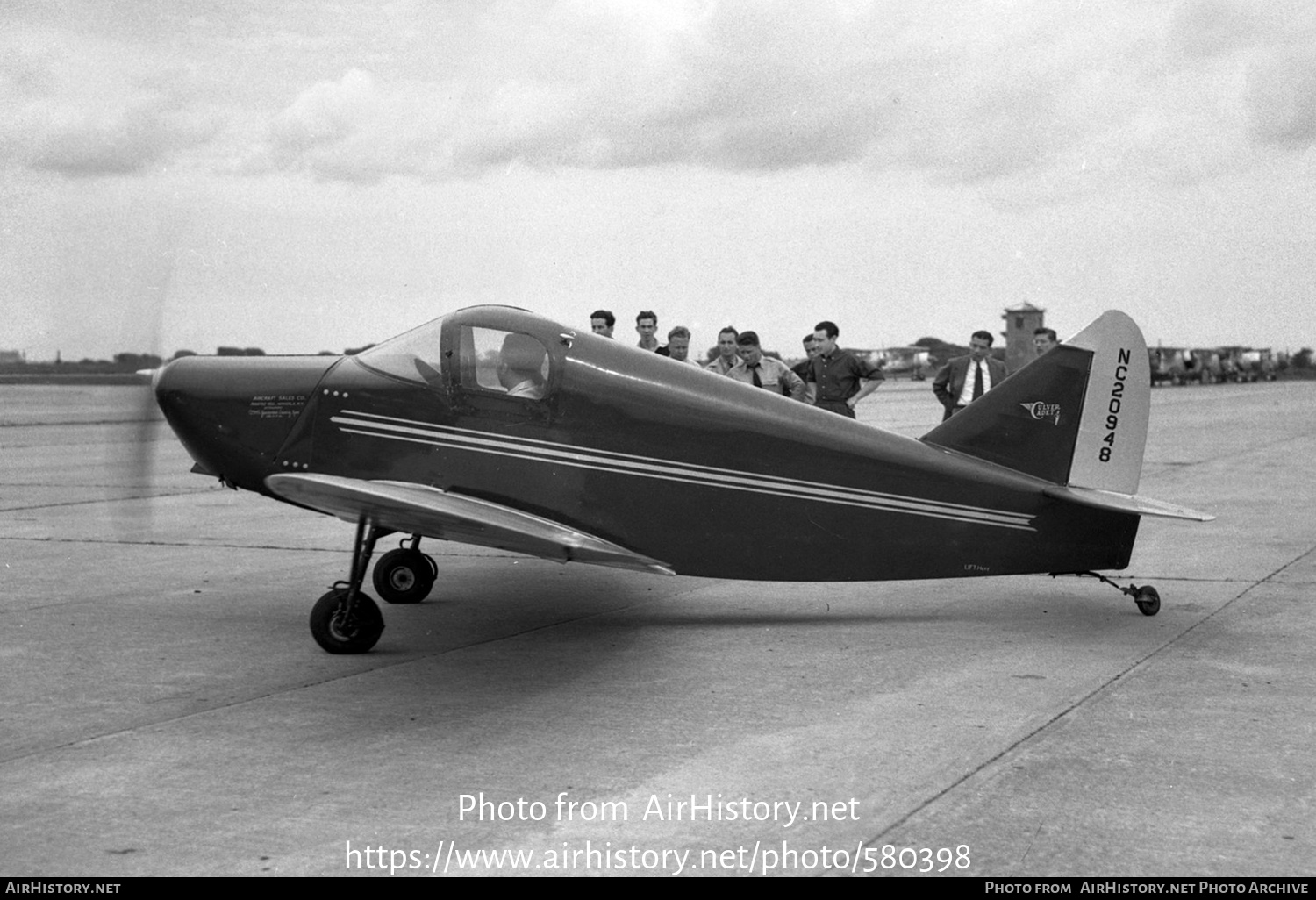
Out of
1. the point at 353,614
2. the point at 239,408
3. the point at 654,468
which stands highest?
the point at 239,408

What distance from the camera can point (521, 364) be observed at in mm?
7434

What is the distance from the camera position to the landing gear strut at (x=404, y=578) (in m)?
8.62

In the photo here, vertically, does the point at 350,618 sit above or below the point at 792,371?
below

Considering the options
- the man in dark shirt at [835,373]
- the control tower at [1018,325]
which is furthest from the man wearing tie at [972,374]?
the control tower at [1018,325]

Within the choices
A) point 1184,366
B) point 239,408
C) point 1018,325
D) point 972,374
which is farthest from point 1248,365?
point 239,408

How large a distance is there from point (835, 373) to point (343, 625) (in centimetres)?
584

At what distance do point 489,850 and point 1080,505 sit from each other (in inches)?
182

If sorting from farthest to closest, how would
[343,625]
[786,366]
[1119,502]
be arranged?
1. [786,366]
2. [1119,502]
3. [343,625]

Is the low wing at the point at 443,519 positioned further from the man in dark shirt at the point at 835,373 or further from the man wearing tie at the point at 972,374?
the man wearing tie at the point at 972,374

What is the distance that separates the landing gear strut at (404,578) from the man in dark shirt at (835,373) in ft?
14.1

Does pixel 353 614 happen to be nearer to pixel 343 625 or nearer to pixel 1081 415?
pixel 343 625

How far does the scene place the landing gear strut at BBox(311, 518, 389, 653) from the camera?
6.94 m

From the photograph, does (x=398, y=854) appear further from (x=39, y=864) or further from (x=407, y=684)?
(x=407, y=684)
